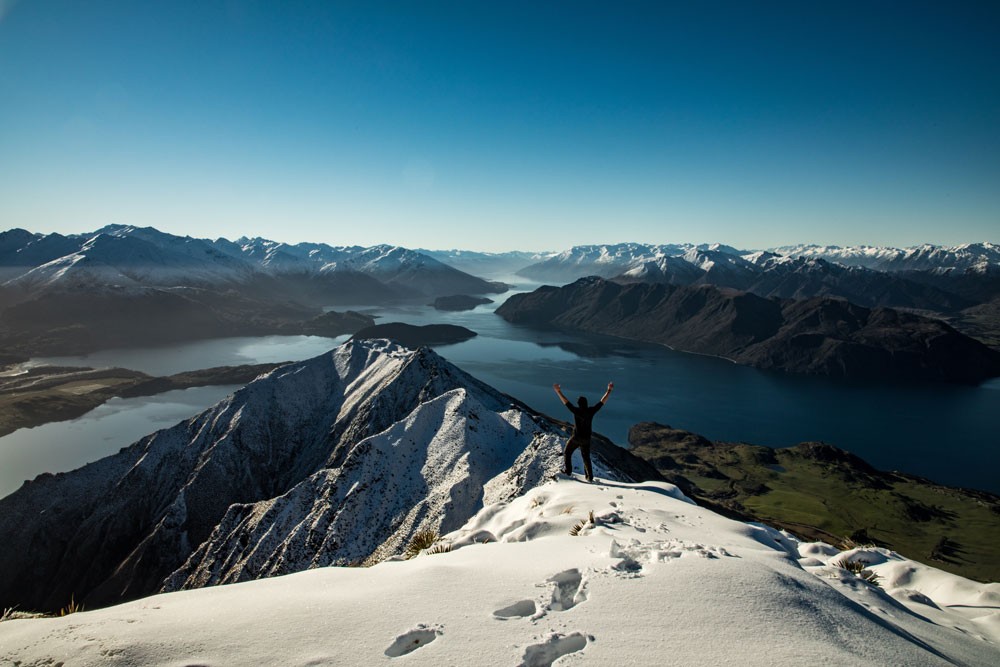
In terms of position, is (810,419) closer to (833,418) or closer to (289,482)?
(833,418)

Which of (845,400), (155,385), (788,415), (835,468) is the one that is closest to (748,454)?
(835,468)

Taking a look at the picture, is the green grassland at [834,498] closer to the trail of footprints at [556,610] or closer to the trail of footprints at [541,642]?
the trail of footprints at [556,610]

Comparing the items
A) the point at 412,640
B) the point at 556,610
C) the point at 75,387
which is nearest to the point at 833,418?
the point at 556,610

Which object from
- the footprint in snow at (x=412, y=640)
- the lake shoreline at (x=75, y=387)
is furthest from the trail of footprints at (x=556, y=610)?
the lake shoreline at (x=75, y=387)

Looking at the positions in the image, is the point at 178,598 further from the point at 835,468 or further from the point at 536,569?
the point at 835,468

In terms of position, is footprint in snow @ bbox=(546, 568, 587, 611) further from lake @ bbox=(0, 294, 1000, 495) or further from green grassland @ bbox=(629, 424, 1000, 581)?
lake @ bbox=(0, 294, 1000, 495)

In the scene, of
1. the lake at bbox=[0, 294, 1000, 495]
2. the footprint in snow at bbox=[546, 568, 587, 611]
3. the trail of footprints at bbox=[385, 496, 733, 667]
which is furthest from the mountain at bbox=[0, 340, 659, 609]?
the lake at bbox=[0, 294, 1000, 495]
